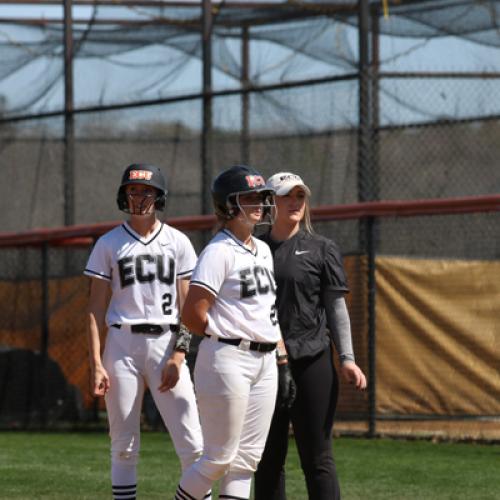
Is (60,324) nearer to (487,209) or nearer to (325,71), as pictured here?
(325,71)

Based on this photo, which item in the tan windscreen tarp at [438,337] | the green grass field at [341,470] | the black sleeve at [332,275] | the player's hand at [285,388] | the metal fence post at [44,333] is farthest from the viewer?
the metal fence post at [44,333]

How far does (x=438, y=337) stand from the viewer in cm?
1072

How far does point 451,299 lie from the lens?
10.7 m

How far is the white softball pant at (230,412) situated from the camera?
532 cm

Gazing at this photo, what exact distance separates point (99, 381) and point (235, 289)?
1153 millimetres

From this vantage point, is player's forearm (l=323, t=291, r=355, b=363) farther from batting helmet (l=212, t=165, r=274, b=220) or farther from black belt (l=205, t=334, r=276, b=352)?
batting helmet (l=212, t=165, r=274, b=220)

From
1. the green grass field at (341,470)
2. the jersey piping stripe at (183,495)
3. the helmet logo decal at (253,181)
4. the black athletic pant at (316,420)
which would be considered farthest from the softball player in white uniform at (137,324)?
the green grass field at (341,470)

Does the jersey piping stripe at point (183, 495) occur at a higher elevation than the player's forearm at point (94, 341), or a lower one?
lower

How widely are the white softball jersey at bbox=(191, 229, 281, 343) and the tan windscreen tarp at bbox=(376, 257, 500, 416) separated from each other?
17.3ft

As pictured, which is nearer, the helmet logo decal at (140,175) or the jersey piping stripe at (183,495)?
the jersey piping stripe at (183,495)

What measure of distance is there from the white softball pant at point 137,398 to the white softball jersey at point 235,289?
1023 mm

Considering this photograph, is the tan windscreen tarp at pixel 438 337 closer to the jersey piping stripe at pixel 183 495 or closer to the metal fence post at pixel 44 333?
the metal fence post at pixel 44 333

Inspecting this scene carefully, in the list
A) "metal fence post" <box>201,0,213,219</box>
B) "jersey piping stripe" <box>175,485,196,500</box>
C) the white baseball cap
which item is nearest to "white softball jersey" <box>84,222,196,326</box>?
the white baseball cap

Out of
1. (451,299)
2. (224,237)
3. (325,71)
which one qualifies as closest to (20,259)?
(325,71)
